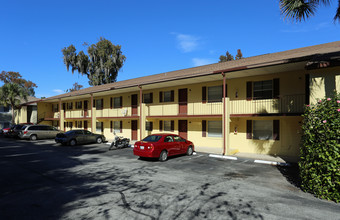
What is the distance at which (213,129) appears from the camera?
57.0 ft

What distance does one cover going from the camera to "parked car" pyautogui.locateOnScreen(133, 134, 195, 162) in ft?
37.9

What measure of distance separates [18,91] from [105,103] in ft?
54.5

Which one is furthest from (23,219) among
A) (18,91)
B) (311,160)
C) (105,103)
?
(18,91)

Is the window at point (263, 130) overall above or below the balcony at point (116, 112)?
below

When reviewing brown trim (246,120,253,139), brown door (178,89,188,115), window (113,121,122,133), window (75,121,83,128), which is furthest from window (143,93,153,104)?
window (75,121,83,128)

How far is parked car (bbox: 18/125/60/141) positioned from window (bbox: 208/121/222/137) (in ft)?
62.3

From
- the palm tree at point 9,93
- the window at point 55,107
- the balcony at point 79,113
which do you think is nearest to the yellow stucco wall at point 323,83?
the balcony at point 79,113

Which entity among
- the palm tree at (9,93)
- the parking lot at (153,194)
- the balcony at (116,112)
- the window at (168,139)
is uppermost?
the palm tree at (9,93)

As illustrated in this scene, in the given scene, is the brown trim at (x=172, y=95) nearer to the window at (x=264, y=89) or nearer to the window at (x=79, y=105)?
the window at (x=264, y=89)

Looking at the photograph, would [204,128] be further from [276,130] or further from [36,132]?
[36,132]

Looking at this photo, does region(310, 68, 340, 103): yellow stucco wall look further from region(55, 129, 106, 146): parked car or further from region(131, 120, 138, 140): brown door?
region(55, 129, 106, 146): parked car

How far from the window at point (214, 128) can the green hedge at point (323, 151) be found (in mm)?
10021

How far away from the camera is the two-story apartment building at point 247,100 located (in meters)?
11.2

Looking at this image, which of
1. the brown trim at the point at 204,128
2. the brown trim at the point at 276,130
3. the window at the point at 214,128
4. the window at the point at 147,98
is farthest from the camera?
the window at the point at 147,98
